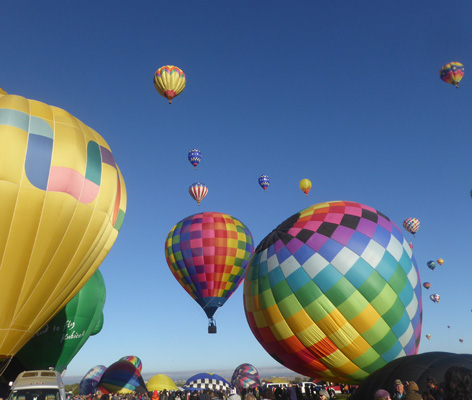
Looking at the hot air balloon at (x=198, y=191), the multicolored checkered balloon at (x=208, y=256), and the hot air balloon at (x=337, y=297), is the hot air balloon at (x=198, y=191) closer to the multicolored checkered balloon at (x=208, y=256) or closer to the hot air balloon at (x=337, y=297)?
the multicolored checkered balloon at (x=208, y=256)

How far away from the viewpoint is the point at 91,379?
29.6m

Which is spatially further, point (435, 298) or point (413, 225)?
point (435, 298)

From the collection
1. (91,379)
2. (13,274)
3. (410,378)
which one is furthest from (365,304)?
(91,379)

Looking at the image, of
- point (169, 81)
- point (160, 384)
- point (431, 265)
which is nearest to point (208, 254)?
point (169, 81)

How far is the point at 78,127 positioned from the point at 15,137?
185 centimetres

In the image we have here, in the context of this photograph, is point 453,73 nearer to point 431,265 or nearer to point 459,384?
point 459,384

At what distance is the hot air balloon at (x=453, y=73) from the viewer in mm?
24812

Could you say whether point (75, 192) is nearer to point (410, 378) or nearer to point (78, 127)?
point (78, 127)

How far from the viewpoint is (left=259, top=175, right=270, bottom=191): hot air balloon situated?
2966 cm

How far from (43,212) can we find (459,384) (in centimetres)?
907

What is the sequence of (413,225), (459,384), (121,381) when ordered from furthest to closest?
(413,225), (121,381), (459,384)

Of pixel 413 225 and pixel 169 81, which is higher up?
pixel 169 81

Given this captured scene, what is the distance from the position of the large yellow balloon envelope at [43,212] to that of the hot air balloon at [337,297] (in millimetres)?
4849

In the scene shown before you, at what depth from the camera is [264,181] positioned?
29641mm
